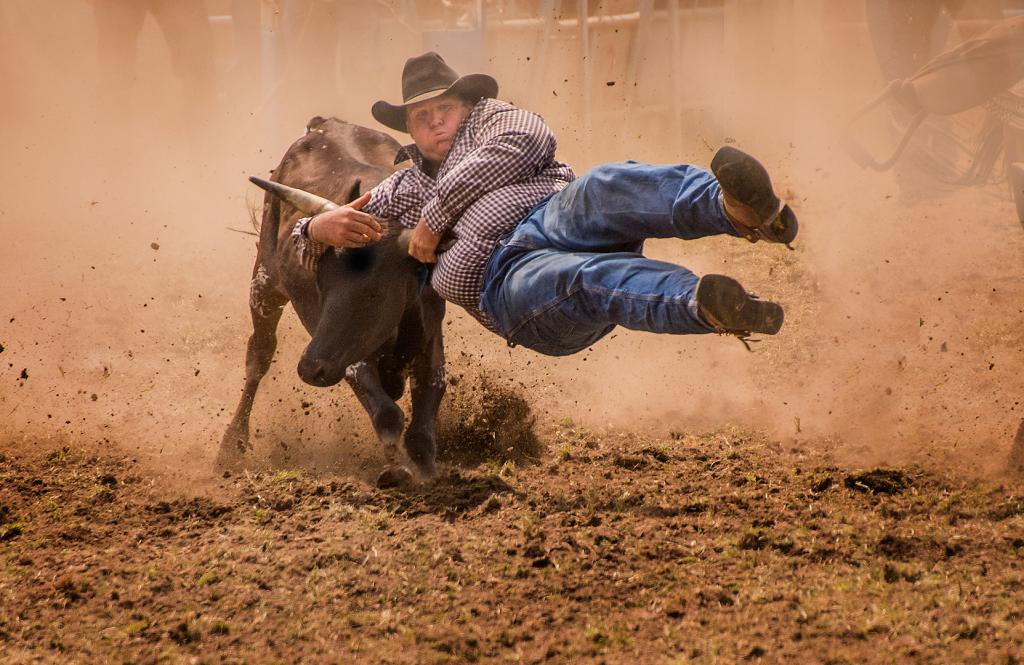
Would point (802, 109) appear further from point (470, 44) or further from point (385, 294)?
point (385, 294)

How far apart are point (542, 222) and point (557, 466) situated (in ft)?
4.85

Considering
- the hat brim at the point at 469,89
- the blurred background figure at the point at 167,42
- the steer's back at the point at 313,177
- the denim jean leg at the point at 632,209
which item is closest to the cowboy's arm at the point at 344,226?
the hat brim at the point at 469,89

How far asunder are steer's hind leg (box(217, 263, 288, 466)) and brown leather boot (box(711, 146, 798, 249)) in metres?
3.20

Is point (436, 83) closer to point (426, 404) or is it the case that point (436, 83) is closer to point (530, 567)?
point (426, 404)

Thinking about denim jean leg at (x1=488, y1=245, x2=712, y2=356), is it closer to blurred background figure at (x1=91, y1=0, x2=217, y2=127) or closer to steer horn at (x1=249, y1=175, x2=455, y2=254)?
steer horn at (x1=249, y1=175, x2=455, y2=254)

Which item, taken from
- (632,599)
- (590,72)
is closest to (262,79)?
(590,72)

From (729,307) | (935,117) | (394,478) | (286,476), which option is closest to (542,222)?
(729,307)

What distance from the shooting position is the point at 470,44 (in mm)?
11016

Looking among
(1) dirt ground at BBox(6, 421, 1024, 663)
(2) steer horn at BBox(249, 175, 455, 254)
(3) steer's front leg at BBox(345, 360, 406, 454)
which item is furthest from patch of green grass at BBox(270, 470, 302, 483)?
(2) steer horn at BBox(249, 175, 455, 254)

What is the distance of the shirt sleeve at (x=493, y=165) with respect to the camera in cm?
404

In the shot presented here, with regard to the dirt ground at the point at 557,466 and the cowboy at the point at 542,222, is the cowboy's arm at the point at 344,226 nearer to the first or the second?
the cowboy at the point at 542,222

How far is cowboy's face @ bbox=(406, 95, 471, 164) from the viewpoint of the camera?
175 inches

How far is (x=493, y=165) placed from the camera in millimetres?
4047

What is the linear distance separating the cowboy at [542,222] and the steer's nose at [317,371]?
0.50m
